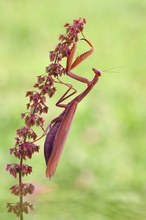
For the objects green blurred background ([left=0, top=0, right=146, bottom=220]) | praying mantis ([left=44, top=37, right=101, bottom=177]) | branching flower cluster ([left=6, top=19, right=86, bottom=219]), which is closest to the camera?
branching flower cluster ([left=6, top=19, right=86, bottom=219])

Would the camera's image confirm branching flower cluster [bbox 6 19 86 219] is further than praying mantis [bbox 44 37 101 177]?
No

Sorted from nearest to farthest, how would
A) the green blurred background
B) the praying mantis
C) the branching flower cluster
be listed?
the branching flower cluster < the praying mantis < the green blurred background

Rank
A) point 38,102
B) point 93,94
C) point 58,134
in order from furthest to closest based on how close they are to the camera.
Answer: point 93,94 → point 58,134 → point 38,102

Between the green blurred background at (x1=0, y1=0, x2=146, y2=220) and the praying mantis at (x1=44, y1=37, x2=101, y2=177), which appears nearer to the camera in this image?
the praying mantis at (x1=44, y1=37, x2=101, y2=177)

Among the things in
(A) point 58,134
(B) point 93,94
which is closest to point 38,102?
(A) point 58,134

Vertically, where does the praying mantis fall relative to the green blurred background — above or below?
below

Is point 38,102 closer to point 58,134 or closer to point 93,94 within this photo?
point 58,134

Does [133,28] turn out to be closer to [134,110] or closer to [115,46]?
[115,46]

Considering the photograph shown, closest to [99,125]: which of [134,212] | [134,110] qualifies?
[134,110]
